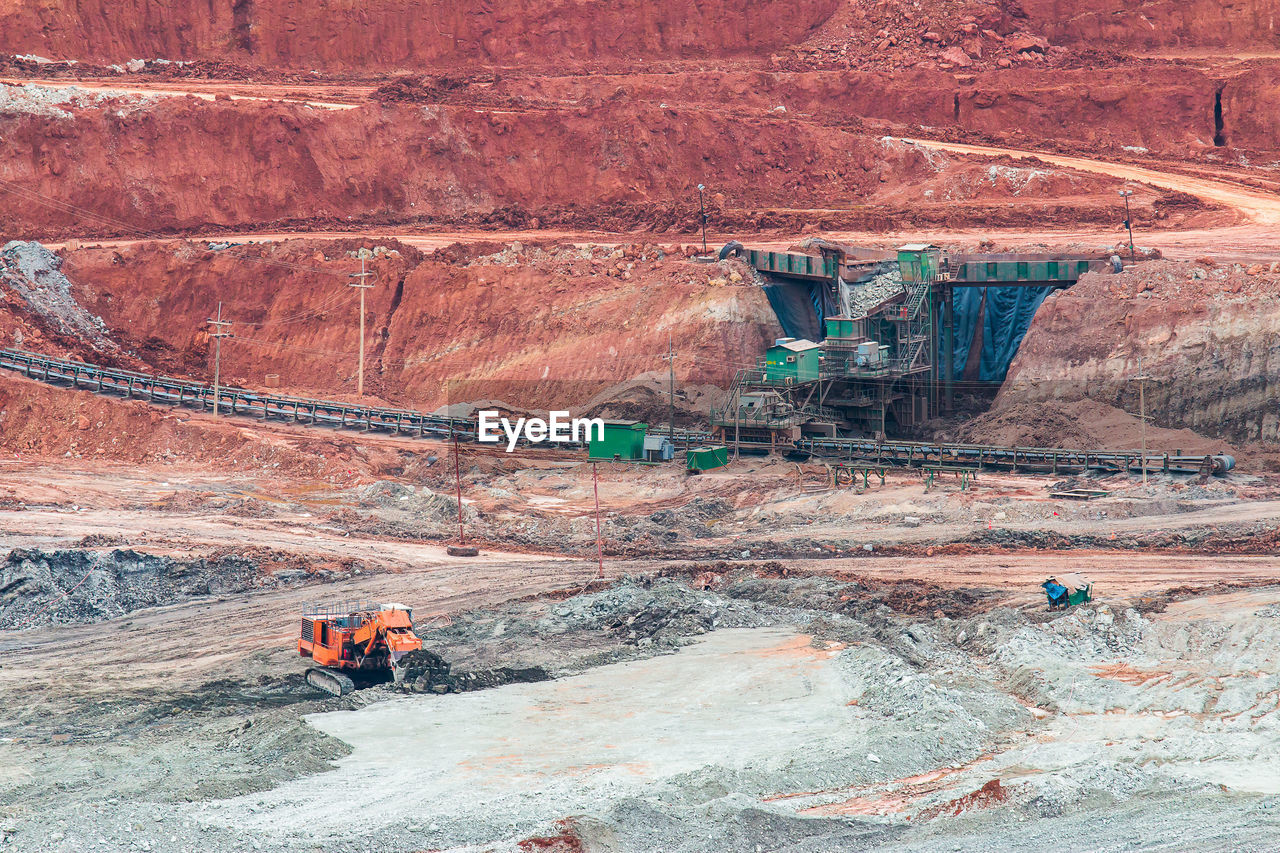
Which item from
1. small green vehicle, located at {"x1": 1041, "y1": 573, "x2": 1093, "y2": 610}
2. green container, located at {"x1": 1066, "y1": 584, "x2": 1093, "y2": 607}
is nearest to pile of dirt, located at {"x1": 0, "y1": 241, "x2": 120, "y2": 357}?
small green vehicle, located at {"x1": 1041, "y1": 573, "x2": 1093, "y2": 610}

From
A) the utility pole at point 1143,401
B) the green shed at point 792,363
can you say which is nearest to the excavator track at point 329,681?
the green shed at point 792,363

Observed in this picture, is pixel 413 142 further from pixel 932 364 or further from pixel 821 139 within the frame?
pixel 932 364

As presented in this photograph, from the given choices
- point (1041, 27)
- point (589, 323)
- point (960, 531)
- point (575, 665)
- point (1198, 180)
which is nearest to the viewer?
point (575, 665)

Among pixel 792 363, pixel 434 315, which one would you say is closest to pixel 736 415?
pixel 792 363

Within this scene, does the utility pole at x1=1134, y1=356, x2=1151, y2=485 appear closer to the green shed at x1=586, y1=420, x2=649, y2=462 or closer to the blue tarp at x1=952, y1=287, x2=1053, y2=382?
the blue tarp at x1=952, y1=287, x2=1053, y2=382

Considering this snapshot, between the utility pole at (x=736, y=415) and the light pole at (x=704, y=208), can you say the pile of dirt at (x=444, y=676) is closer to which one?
the utility pole at (x=736, y=415)

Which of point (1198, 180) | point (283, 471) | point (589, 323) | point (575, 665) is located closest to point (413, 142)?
point (589, 323)

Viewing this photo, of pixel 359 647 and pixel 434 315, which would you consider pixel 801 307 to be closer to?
pixel 434 315
